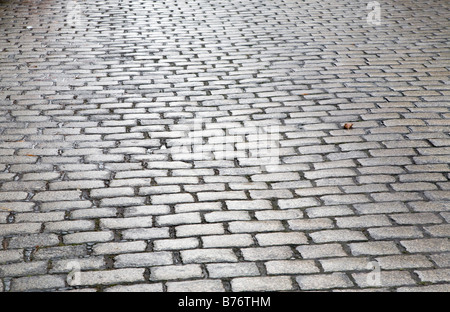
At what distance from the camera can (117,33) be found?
9.58 m

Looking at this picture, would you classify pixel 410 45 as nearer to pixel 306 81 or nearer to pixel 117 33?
pixel 306 81

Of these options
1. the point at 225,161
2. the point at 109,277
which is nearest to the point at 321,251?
the point at 109,277

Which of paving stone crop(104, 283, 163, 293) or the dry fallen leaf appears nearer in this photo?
paving stone crop(104, 283, 163, 293)

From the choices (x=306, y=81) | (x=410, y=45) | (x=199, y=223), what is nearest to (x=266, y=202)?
(x=199, y=223)

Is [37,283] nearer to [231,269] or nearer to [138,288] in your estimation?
[138,288]

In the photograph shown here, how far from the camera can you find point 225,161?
5016 mm

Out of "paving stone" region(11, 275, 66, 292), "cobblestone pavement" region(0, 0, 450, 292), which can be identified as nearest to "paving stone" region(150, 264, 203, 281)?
"cobblestone pavement" region(0, 0, 450, 292)

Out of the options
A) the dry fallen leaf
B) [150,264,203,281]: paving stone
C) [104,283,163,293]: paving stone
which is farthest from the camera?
the dry fallen leaf

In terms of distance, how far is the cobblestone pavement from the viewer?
140 inches

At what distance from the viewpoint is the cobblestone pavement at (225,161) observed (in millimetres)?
3566

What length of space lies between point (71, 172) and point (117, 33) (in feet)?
17.4

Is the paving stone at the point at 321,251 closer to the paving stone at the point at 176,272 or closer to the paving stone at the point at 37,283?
the paving stone at the point at 176,272

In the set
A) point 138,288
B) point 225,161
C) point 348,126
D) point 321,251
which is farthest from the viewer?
point 348,126

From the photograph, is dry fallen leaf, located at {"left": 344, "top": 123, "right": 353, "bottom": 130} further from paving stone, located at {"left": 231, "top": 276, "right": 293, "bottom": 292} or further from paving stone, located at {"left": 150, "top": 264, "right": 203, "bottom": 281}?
paving stone, located at {"left": 150, "top": 264, "right": 203, "bottom": 281}
